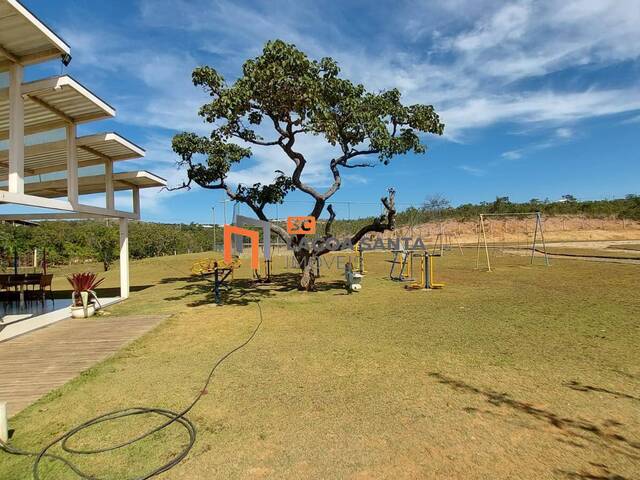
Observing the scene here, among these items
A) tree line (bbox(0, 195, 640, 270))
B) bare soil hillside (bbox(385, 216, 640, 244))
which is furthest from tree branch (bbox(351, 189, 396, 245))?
bare soil hillside (bbox(385, 216, 640, 244))

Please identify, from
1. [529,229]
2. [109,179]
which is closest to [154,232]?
[109,179]

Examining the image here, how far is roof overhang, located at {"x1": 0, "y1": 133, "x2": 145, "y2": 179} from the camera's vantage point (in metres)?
8.42

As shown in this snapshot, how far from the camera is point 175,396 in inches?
156

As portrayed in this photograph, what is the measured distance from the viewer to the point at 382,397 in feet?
12.5

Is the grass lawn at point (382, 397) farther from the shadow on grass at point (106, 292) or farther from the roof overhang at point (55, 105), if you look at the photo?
the shadow on grass at point (106, 292)

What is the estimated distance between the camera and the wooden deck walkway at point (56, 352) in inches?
169

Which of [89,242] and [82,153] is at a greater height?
[82,153]

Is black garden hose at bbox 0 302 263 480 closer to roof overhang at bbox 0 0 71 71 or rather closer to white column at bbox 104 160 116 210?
roof overhang at bbox 0 0 71 71

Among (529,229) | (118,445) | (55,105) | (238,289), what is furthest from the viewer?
(529,229)

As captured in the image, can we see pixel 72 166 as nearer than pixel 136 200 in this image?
→ Yes

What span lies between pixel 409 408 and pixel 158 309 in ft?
23.5

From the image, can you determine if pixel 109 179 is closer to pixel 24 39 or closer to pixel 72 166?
pixel 72 166

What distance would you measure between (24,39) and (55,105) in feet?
5.28

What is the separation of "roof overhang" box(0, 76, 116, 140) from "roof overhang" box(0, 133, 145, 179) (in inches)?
17.2
